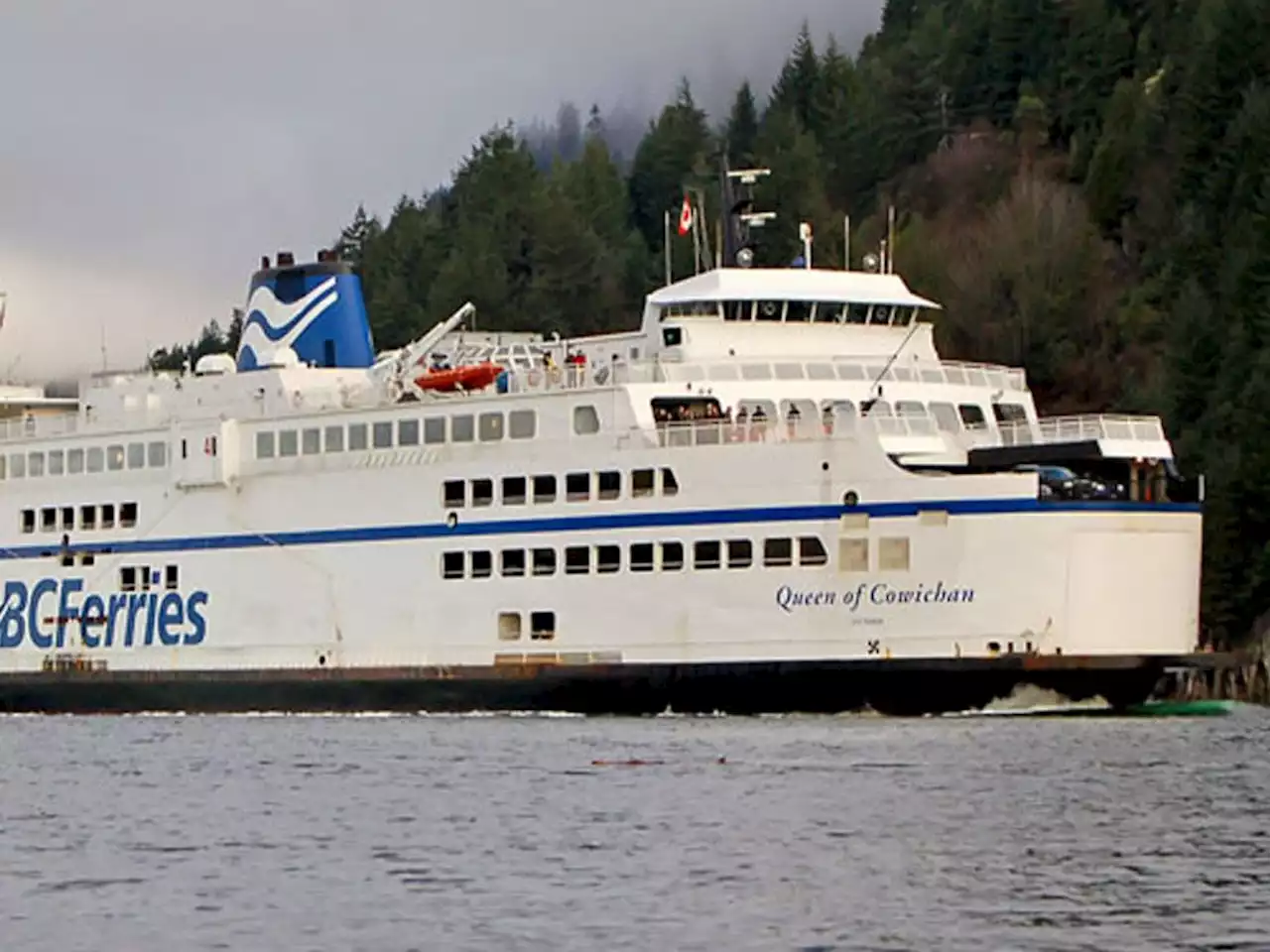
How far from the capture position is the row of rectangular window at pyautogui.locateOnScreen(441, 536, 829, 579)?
39.8 metres

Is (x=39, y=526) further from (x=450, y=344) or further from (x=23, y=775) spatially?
(x=23, y=775)

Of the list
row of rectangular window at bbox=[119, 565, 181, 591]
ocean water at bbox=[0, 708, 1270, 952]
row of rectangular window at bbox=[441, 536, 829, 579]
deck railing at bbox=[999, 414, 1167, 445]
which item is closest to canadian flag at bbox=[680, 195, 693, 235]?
row of rectangular window at bbox=[441, 536, 829, 579]

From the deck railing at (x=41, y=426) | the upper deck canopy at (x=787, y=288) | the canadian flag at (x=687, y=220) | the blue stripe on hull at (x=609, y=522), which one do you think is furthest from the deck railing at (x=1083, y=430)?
the deck railing at (x=41, y=426)

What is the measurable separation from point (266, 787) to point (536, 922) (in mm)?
10988

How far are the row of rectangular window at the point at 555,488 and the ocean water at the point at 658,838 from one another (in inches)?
140

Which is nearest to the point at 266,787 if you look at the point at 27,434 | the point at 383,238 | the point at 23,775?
the point at 23,775

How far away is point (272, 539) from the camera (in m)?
46.2

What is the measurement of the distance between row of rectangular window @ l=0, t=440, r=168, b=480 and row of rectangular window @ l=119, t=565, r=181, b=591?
1677mm

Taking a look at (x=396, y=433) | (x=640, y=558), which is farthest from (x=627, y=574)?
(x=396, y=433)

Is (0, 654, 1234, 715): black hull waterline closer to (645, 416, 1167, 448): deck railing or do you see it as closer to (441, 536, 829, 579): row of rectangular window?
(441, 536, 829, 579): row of rectangular window

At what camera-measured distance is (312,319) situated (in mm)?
50094

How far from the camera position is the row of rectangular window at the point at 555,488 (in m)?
41.2

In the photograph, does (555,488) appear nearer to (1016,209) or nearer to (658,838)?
(658,838)

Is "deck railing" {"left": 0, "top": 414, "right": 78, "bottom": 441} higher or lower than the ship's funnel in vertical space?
lower
